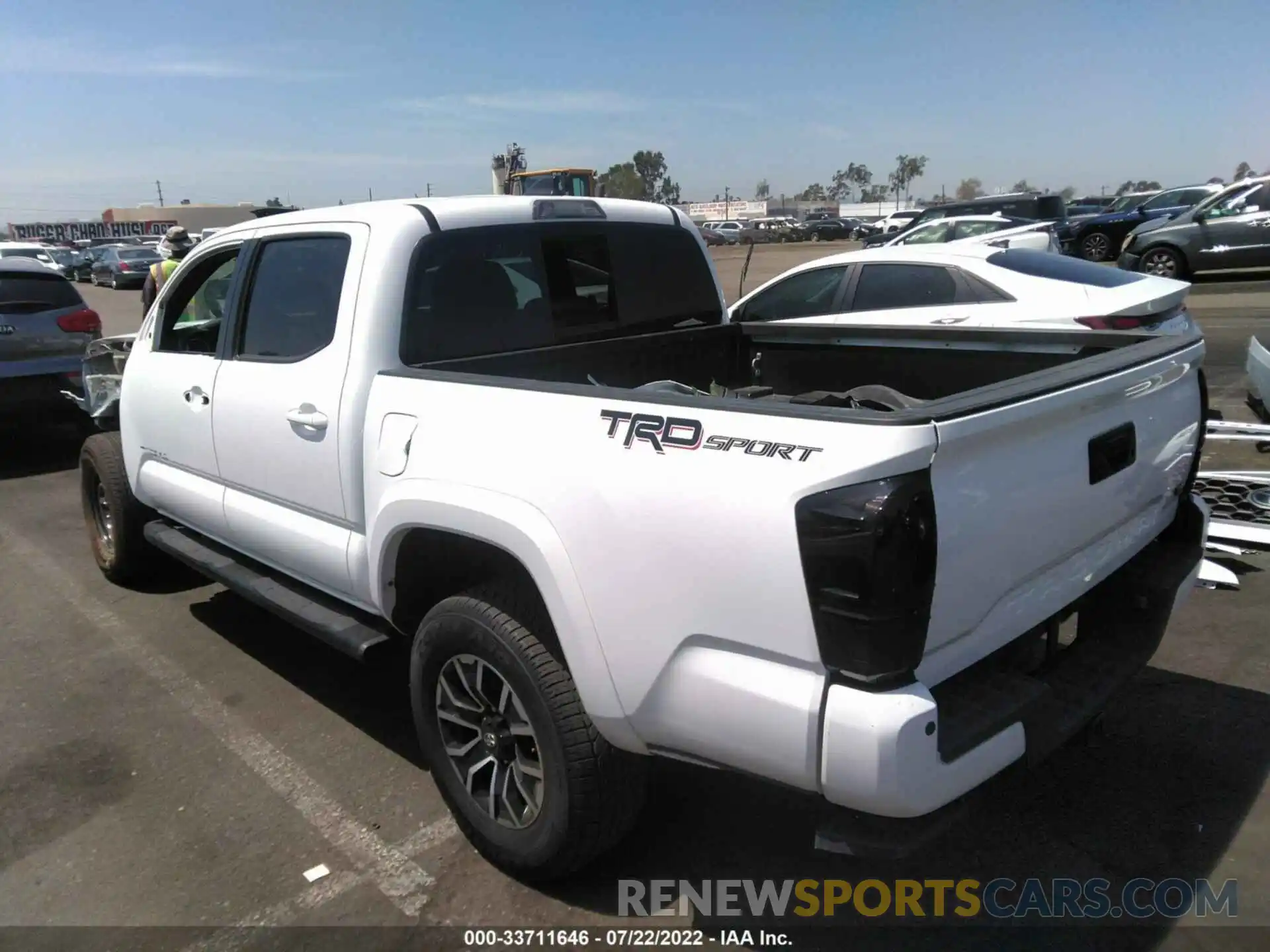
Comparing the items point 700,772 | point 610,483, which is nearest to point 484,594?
point 610,483

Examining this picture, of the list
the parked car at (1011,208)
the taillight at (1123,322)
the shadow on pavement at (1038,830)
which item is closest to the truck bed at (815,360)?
the shadow on pavement at (1038,830)

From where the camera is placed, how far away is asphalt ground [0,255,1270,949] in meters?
2.81

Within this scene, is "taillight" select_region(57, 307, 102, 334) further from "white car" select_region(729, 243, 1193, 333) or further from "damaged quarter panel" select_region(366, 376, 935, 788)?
"damaged quarter panel" select_region(366, 376, 935, 788)

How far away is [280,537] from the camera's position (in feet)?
12.2

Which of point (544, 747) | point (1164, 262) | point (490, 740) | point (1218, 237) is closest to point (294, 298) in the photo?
point (490, 740)

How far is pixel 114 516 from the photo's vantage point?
5.27 meters

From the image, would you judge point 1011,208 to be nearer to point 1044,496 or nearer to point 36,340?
point 36,340

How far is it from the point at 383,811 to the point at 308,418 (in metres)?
1.42

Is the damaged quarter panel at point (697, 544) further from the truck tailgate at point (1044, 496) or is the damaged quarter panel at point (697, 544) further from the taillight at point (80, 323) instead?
the taillight at point (80, 323)

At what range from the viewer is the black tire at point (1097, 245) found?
22406mm

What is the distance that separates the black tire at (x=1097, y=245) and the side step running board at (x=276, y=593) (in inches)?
888

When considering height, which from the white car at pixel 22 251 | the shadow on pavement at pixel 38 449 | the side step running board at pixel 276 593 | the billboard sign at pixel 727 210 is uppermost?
the billboard sign at pixel 727 210

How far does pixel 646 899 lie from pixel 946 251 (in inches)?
234

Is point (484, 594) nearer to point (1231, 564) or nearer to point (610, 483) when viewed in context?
point (610, 483)
